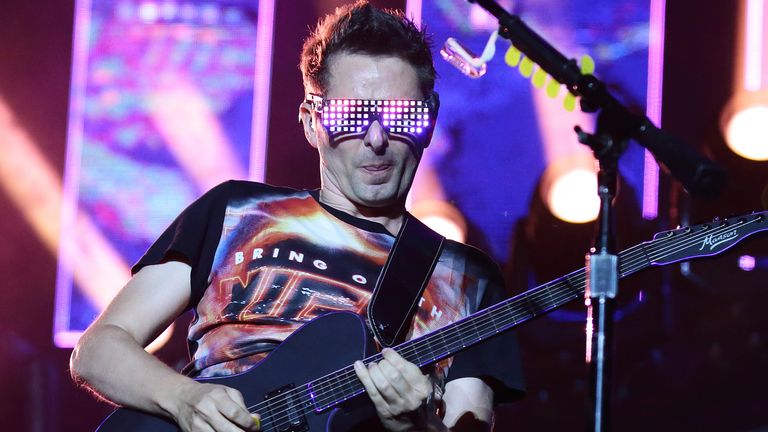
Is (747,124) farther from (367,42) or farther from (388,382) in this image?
(388,382)

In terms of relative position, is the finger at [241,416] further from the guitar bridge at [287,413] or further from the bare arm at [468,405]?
the bare arm at [468,405]

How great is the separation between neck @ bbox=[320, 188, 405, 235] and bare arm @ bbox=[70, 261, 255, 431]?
476 mm

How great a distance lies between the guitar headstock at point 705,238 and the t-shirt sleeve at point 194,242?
46.5 inches

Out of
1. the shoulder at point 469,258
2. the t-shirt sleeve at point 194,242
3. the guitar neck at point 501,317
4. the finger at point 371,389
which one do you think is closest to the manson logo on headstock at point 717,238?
the guitar neck at point 501,317

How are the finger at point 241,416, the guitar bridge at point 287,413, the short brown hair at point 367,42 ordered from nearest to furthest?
the finger at point 241,416, the guitar bridge at point 287,413, the short brown hair at point 367,42

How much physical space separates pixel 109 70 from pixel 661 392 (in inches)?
99.4

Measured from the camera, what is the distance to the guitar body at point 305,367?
2.36 m

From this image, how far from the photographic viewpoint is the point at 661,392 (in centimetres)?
372

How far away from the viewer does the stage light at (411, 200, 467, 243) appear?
12.3 feet

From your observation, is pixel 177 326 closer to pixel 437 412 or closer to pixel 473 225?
→ pixel 473 225

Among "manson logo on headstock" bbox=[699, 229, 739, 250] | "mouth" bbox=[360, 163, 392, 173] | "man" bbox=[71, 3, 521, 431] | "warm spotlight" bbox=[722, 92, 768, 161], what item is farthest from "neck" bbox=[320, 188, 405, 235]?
"warm spotlight" bbox=[722, 92, 768, 161]

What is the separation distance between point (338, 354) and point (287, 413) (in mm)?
194

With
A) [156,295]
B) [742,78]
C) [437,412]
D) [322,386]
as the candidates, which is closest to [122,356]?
[156,295]

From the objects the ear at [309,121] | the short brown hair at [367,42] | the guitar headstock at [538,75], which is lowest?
the guitar headstock at [538,75]
